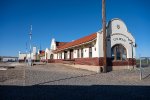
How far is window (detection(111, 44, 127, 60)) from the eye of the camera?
25.2 meters

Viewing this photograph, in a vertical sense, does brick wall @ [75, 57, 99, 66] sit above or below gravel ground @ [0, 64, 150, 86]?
above

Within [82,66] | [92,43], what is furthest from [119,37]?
[82,66]

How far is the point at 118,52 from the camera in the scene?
25688 mm

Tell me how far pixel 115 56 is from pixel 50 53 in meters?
35.3

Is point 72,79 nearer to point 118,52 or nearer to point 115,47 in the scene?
point 115,47

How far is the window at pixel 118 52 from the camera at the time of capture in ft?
82.8
